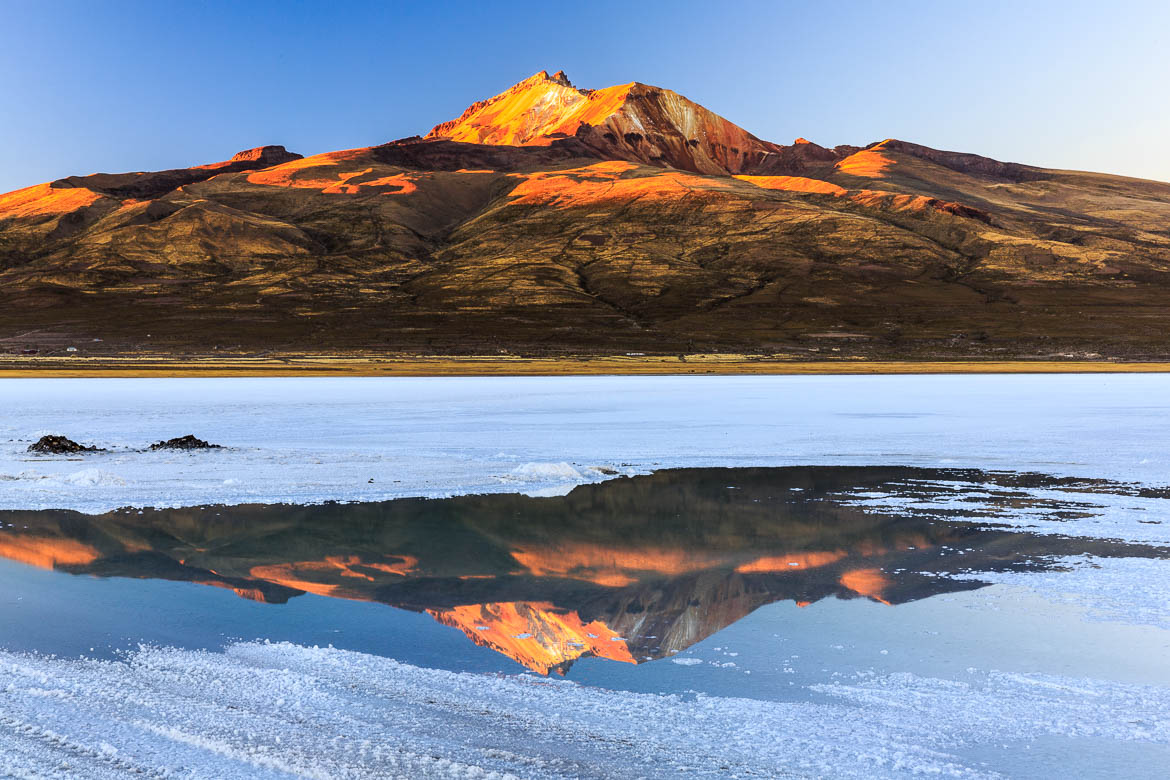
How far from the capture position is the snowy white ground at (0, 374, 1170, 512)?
17.0 meters

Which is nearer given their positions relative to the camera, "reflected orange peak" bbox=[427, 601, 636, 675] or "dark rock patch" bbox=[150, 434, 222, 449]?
"reflected orange peak" bbox=[427, 601, 636, 675]

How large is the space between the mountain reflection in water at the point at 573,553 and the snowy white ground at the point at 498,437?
1826 millimetres

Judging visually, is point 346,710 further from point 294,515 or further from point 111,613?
point 294,515

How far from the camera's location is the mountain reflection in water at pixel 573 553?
8.98 m

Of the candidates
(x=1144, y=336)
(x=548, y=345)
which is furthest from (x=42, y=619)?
(x=1144, y=336)

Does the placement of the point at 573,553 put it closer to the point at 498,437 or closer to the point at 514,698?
the point at 514,698

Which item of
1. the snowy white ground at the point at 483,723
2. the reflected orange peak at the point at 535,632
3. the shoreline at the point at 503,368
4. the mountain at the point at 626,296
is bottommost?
the shoreline at the point at 503,368

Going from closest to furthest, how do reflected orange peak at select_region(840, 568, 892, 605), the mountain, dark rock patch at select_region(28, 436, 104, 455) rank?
reflected orange peak at select_region(840, 568, 892, 605), dark rock patch at select_region(28, 436, 104, 455), the mountain

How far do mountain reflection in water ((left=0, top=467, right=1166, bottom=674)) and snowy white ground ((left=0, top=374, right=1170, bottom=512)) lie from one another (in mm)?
1826

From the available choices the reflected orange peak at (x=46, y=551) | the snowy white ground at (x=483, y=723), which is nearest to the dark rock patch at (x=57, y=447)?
the reflected orange peak at (x=46, y=551)

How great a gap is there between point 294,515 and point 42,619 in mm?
5469

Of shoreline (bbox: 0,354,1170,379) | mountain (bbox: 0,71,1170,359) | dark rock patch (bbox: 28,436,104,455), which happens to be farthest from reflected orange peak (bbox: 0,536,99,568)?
mountain (bbox: 0,71,1170,359)

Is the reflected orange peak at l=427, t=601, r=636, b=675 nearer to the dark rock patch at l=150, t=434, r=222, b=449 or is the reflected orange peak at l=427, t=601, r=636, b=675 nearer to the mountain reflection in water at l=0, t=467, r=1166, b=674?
the mountain reflection in water at l=0, t=467, r=1166, b=674

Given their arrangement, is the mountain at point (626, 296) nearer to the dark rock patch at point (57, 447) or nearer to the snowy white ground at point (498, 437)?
the snowy white ground at point (498, 437)
